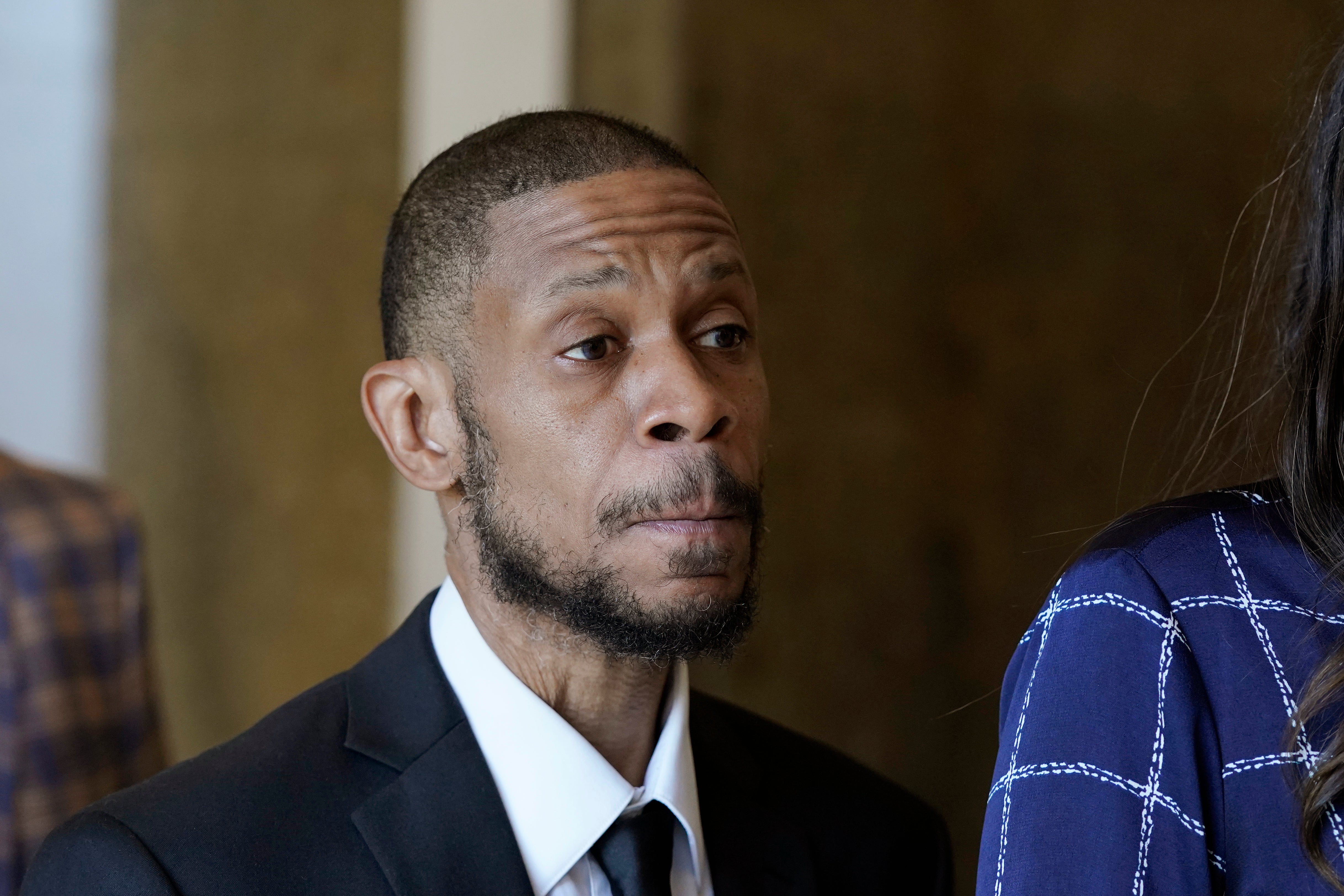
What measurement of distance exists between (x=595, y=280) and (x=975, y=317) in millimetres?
2175

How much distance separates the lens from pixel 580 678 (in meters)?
1.49

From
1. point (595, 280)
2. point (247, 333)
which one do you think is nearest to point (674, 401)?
point (595, 280)

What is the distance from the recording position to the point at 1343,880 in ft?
2.91

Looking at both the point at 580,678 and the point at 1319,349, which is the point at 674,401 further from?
the point at 1319,349

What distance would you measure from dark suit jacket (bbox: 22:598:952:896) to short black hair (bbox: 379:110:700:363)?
1.11ft

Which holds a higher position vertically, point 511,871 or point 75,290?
point 75,290

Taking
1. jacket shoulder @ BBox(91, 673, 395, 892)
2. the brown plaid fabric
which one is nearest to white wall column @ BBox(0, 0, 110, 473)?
the brown plaid fabric

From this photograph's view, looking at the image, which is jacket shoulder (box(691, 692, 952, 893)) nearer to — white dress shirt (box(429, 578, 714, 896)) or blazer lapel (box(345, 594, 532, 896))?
white dress shirt (box(429, 578, 714, 896))

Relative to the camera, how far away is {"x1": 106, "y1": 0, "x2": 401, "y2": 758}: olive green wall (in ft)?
9.78

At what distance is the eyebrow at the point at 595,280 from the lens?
55.7 inches

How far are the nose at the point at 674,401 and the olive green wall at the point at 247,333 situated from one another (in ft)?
5.60

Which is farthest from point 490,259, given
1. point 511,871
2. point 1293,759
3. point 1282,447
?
point 1293,759

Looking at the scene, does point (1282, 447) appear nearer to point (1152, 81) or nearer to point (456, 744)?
point (456, 744)

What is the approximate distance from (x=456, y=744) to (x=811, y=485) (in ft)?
6.25
